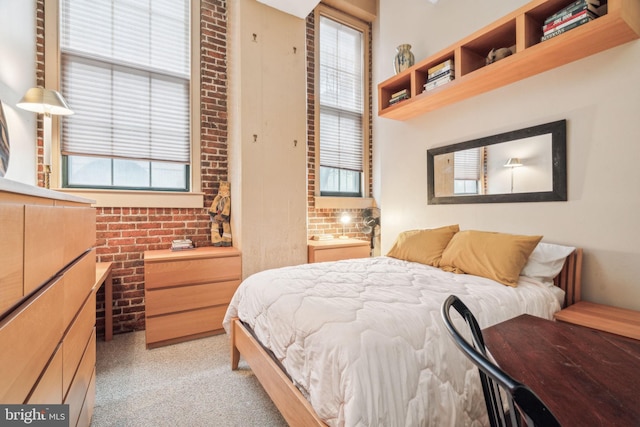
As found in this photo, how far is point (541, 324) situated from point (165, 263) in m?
2.61

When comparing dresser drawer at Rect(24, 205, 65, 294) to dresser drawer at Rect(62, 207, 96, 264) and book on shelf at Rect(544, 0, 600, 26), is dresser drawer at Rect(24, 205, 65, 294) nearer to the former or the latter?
dresser drawer at Rect(62, 207, 96, 264)

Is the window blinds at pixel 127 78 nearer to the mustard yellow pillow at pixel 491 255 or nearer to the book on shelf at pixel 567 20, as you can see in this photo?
the mustard yellow pillow at pixel 491 255

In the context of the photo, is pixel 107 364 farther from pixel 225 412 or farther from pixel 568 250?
pixel 568 250

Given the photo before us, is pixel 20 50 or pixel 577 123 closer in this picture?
pixel 577 123

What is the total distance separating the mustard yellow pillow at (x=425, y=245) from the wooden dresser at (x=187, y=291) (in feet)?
5.21

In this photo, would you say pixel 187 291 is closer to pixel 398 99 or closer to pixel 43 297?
→ pixel 43 297

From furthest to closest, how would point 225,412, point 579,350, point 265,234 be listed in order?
1. point 265,234
2. point 225,412
3. point 579,350

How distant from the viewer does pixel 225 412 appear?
1.71 m

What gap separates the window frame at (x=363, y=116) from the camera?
13.4ft

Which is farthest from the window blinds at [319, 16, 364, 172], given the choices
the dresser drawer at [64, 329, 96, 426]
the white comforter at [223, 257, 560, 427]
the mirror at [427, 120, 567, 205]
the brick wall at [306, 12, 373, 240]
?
the dresser drawer at [64, 329, 96, 426]

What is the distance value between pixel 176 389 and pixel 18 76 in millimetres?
2490

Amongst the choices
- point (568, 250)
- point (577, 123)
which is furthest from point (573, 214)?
point (577, 123)

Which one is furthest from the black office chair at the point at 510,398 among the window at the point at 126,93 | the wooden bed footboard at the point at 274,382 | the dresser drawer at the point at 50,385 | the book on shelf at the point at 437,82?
the window at the point at 126,93

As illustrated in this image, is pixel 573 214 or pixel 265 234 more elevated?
pixel 573 214
